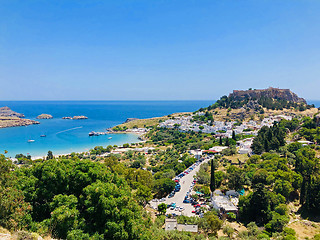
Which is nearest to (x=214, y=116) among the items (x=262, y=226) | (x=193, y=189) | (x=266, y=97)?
(x=266, y=97)

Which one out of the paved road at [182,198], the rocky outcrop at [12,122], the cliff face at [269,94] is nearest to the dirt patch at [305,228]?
the paved road at [182,198]

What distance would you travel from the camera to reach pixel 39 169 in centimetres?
906

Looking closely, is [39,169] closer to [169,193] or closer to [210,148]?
[169,193]

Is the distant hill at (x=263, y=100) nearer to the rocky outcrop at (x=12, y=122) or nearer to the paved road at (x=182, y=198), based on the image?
the paved road at (x=182, y=198)

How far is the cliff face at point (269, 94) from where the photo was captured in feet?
306

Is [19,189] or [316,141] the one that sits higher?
[19,189]

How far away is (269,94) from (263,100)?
1290cm

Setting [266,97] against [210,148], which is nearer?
[210,148]

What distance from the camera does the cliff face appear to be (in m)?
93.1

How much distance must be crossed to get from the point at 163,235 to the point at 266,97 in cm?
9035

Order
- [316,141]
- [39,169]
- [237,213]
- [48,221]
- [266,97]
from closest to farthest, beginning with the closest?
[48,221]
[39,169]
[237,213]
[316,141]
[266,97]

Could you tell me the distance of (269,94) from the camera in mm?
93438

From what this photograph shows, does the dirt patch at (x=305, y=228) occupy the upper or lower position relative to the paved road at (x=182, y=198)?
upper

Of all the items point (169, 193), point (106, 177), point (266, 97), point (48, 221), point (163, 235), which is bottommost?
point (169, 193)
